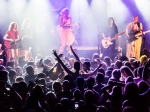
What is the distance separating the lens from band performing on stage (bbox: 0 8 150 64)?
11734 millimetres

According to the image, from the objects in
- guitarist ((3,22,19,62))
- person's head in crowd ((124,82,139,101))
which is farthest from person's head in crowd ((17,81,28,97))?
guitarist ((3,22,19,62))

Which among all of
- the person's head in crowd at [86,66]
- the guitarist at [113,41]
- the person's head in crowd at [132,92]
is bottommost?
the person's head in crowd at [132,92]

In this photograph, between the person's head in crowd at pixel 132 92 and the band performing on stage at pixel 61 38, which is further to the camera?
the band performing on stage at pixel 61 38

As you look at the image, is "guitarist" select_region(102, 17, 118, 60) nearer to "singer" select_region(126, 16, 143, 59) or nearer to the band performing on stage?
the band performing on stage

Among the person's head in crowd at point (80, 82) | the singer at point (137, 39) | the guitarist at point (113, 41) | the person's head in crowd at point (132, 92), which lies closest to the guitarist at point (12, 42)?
the guitarist at point (113, 41)

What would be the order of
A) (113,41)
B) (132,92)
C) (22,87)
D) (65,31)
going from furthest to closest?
(65,31) < (113,41) < (22,87) < (132,92)

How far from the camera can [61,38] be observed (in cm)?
1333

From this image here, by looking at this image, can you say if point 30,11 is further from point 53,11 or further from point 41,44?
point 41,44

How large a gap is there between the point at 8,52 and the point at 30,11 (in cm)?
419

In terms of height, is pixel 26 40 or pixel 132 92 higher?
pixel 26 40

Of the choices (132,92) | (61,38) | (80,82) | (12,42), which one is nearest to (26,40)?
(12,42)

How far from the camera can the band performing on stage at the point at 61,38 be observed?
11.7 m

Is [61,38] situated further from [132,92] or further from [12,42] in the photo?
[132,92]

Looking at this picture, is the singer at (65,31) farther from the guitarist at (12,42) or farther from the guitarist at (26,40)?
the guitarist at (12,42)
